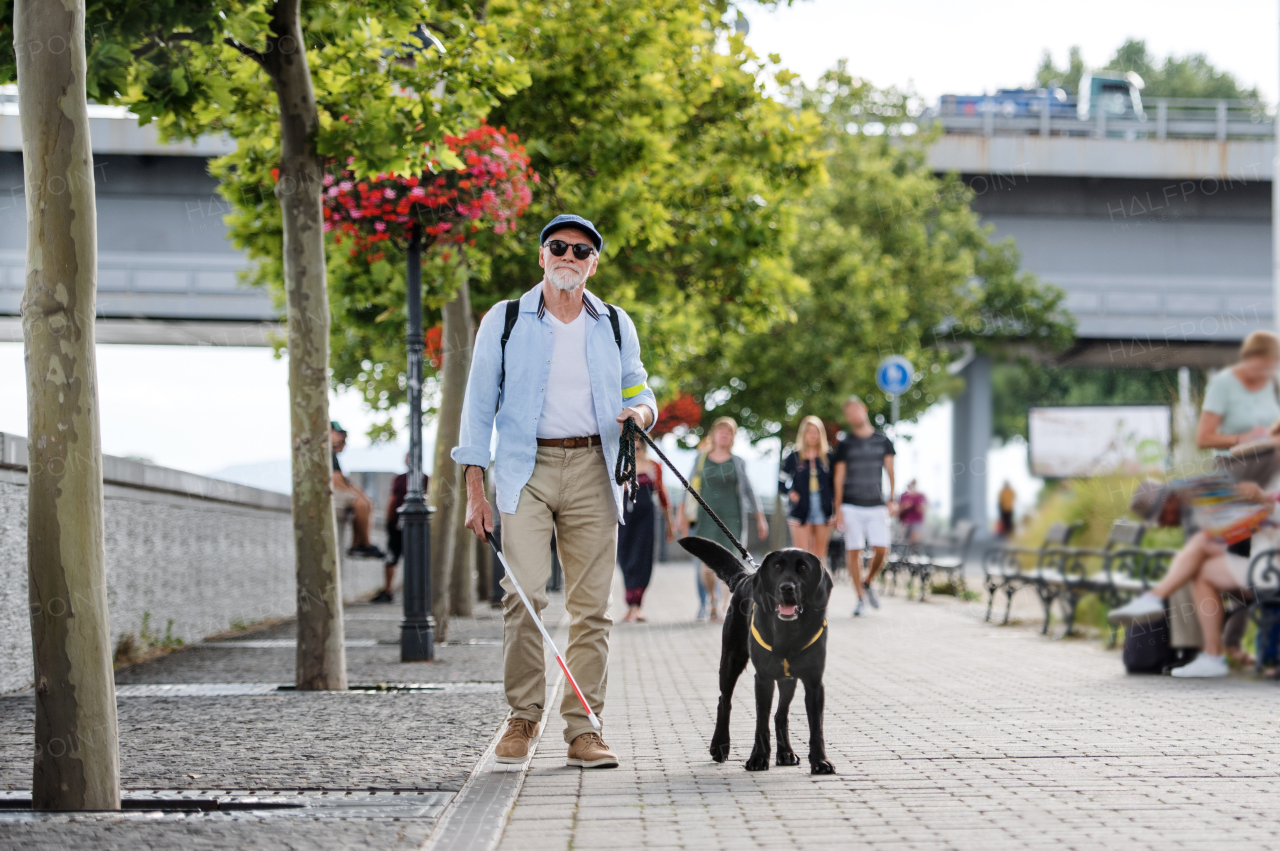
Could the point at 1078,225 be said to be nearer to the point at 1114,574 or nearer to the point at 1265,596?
the point at 1114,574

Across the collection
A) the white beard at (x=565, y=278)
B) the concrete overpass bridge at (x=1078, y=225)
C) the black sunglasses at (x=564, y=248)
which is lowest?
the white beard at (x=565, y=278)

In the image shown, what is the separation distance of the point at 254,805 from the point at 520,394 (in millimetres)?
1802

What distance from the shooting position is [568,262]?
18.0 feet

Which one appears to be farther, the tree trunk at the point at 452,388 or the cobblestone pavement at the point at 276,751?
Result: the tree trunk at the point at 452,388

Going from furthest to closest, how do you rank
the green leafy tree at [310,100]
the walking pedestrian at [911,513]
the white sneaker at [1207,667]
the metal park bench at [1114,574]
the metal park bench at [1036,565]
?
the walking pedestrian at [911,513] → the metal park bench at [1036,565] → the metal park bench at [1114,574] → the white sneaker at [1207,667] → the green leafy tree at [310,100]

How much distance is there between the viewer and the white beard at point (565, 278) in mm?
5469

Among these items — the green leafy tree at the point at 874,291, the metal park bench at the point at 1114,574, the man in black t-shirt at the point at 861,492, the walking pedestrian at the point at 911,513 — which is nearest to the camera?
the metal park bench at the point at 1114,574

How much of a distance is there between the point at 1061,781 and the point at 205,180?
27.1 metres

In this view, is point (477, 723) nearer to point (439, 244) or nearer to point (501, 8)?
point (439, 244)

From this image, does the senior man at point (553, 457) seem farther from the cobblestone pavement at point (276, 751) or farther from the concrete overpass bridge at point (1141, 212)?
the concrete overpass bridge at point (1141, 212)

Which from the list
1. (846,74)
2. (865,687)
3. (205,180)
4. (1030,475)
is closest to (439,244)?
(865,687)

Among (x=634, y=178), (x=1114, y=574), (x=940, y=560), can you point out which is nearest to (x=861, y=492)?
(x=1114, y=574)

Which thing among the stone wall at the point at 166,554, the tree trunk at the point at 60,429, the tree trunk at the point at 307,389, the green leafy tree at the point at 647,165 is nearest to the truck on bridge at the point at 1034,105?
the green leafy tree at the point at 647,165

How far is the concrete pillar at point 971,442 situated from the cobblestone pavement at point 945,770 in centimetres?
2970
